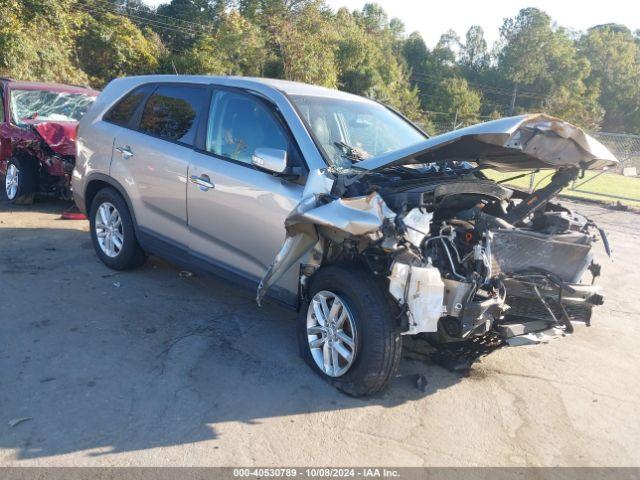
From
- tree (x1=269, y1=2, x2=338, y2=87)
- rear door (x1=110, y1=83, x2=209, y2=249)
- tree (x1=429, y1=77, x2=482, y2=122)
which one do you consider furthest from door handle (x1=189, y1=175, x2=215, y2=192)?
tree (x1=429, y1=77, x2=482, y2=122)

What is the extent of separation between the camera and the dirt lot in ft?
9.66

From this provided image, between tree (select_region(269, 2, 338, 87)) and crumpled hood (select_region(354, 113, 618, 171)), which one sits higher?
tree (select_region(269, 2, 338, 87))

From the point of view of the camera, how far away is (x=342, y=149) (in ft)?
13.6

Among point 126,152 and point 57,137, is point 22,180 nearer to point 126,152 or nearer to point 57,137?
point 57,137

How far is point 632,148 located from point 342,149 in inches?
587

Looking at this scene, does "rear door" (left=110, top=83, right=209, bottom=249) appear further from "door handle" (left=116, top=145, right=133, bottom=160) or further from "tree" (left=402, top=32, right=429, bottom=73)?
"tree" (left=402, top=32, right=429, bottom=73)

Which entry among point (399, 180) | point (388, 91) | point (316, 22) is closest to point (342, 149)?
point (399, 180)

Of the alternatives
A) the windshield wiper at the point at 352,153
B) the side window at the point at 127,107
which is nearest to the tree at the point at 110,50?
the side window at the point at 127,107

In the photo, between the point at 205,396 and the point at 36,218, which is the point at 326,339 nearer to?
the point at 205,396

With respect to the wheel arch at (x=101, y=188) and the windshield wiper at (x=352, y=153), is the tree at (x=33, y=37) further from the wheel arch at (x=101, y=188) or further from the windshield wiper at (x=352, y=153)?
the windshield wiper at (x=352, y=153)

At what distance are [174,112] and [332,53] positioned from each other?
2645cm

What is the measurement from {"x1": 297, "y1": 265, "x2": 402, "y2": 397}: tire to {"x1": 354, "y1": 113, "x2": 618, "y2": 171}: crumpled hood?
30.4 inches

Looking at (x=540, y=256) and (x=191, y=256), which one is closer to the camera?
(x=540, y=256)

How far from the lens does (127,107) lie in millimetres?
5379
